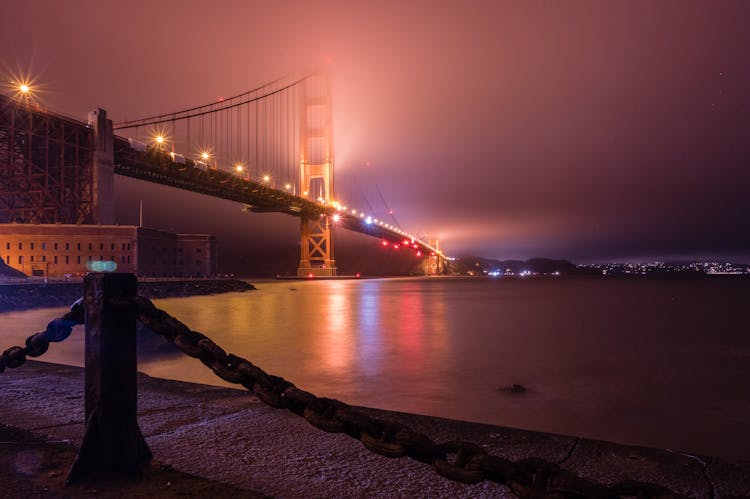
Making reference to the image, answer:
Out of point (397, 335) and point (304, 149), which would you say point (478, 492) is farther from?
point (304, 149)

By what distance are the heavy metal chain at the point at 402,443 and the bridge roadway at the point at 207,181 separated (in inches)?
1717

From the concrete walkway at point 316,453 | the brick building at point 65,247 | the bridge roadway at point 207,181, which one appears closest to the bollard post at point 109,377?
the concrete walkway at point 316,453

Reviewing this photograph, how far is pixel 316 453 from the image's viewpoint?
2.26 metres

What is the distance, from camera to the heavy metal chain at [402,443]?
1098 millimetres

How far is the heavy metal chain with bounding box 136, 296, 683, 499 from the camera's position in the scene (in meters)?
1.10

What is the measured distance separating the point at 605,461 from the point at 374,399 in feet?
14.8

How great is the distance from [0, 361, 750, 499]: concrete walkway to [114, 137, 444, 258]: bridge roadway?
42429 mm

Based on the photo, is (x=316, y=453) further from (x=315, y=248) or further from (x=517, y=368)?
(x=315, y=248)

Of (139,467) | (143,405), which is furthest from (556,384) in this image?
(139,467)

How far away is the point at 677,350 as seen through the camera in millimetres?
12414

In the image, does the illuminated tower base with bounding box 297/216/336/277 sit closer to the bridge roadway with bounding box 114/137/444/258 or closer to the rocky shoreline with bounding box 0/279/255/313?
the bridge roadway with bounding box 114/137/444/258

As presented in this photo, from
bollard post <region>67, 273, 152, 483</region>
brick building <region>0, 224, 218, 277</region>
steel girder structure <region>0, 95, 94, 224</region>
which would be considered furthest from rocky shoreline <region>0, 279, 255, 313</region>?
bollard post <region>67, 273, 152, 483</region>

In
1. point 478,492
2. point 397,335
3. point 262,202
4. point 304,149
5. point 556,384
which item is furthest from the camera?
point 304,149

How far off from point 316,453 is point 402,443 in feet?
3.54
